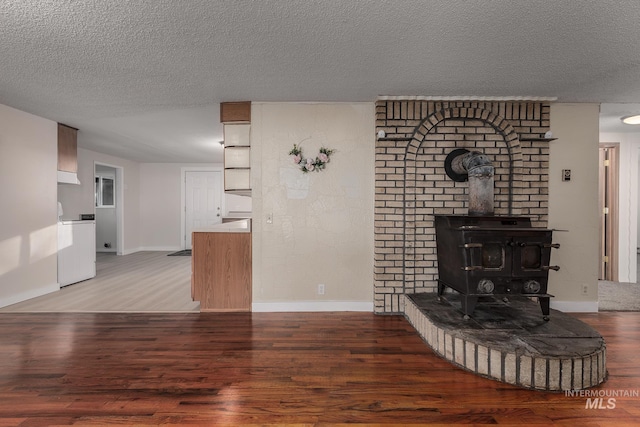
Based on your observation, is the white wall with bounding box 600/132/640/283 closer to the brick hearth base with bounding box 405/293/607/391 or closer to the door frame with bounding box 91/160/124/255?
the brick hearth base with bounding box 405/293/607/391

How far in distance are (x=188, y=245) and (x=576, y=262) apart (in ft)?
25.4

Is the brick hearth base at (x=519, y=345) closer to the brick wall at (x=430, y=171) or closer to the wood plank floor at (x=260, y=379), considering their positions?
the wood plank floor at (x=260, y=379)

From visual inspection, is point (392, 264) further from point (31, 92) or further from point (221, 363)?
point (31, 92)

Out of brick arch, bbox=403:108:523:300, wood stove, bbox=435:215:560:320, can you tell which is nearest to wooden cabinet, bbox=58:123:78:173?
brick arch, bbox=403:108:523:300

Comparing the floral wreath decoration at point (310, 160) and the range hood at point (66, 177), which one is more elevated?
the floral wreath decoration at point (310, 160)

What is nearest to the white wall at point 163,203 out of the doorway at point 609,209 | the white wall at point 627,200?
the doorway at point 609,209

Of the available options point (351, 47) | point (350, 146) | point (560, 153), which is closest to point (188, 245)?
point (350, 146)

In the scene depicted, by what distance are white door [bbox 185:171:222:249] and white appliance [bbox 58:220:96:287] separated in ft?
10.2

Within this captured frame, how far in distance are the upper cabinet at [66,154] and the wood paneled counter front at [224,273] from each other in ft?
8.18

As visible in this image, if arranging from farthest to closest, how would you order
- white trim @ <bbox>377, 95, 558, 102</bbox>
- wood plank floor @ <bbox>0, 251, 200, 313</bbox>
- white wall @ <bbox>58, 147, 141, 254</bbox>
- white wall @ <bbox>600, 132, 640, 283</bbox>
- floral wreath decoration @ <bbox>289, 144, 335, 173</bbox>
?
white wall @ <bbox>58, 147, 141, 254</bbox>, white wall @ <bbox>600, 132, 640, 283</bbox>, wood plank floor @ <bbox>0, 251, 200, 313</bbox>, floral wreath decoration @ <bbox>289, 144, 335, 173</bbox>, white trim @ <bbox>377, 95, 558, 102</bbox>

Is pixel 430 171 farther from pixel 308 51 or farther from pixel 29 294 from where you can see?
pixel 29 294

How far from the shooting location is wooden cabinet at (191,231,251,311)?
3.49 m

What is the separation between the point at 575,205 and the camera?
3.44 meters

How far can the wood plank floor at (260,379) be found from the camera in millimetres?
1726
